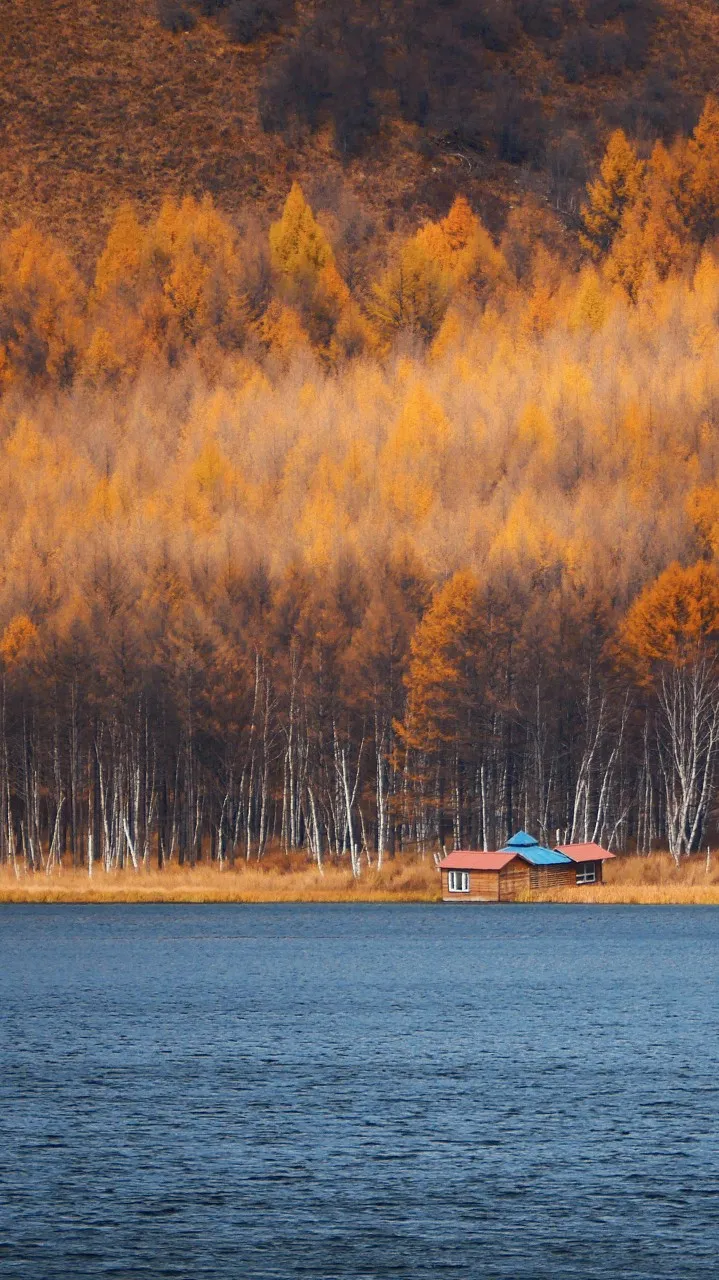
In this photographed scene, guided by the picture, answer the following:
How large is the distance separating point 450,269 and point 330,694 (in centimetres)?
10488

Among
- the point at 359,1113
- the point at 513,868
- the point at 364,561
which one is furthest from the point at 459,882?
the point at 359,1113

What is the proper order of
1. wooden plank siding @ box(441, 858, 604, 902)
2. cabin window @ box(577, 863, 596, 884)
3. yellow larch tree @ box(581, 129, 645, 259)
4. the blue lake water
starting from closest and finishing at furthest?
1. the blue lake water
2. wooden plank siding @ box(441, 858, 604, 902)
3. cabin window @ box(577, 863, 596, 884)
4. yellow larch tree @ box(581, 129, 645, 259)

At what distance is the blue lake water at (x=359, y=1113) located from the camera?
2597 cm

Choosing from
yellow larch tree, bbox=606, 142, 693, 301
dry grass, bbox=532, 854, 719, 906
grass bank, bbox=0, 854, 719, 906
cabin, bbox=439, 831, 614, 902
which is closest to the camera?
dry grass, bbox=532, 854, 719, 906

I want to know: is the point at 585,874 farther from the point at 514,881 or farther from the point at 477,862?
the point at 477,862

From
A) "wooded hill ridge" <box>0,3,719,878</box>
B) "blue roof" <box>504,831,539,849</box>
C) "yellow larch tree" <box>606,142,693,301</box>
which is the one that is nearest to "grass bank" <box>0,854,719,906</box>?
"wooded hill ridge" <box>0,3,719,878</box>

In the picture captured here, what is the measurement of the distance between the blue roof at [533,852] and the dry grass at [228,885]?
3.95 metres

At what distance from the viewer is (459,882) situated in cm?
7944

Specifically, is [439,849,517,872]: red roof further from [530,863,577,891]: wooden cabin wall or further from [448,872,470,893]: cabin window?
[530,863,577,891]: wooden cabin wall

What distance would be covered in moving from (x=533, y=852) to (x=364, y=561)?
27.1m

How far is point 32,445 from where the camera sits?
146000mm

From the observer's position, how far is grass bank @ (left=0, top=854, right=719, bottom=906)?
7744 centimetres

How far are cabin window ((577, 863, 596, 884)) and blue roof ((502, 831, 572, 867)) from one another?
1.65 meters

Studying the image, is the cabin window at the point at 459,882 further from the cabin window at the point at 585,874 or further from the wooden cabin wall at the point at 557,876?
the cabin window at the point at 585,874
